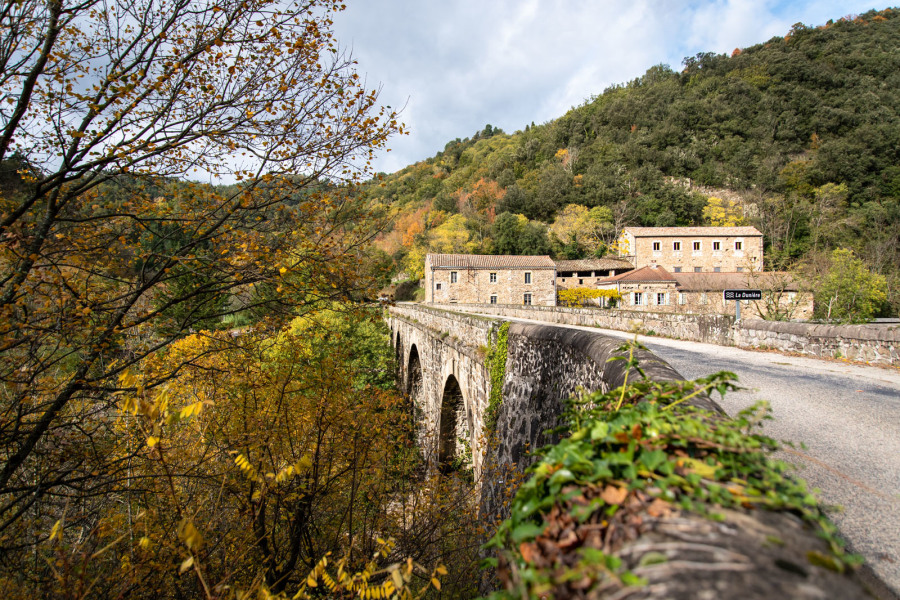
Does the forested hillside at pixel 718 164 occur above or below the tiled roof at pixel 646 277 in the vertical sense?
above

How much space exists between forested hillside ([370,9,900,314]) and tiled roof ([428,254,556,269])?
9050 mm

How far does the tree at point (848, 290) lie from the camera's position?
2617 centimetres

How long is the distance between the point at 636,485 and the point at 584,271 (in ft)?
159

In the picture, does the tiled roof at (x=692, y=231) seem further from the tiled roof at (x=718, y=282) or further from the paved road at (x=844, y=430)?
the paved road at (x=844, y=430)

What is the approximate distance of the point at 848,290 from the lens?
26500mm

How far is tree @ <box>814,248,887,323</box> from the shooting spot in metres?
26.2

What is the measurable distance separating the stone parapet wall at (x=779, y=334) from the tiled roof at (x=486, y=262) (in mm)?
27778

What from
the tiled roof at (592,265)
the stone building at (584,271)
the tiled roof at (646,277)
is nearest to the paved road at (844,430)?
the tiled roof at (646,277)


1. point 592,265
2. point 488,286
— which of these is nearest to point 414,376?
point 488,286

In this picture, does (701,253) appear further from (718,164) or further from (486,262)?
(486,262)

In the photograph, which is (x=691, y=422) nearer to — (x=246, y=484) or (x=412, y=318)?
(x=246, y=484)

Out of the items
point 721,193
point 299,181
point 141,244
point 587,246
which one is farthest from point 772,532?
point 721,193

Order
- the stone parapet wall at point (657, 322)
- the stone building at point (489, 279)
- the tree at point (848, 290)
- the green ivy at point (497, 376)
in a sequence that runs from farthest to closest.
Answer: the stone building at point (489, 279) < the tree at point (848, 290) < the stone parapet wall at point (657, 322) < the green ivy at point (497, 376)

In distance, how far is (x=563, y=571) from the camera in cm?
106
